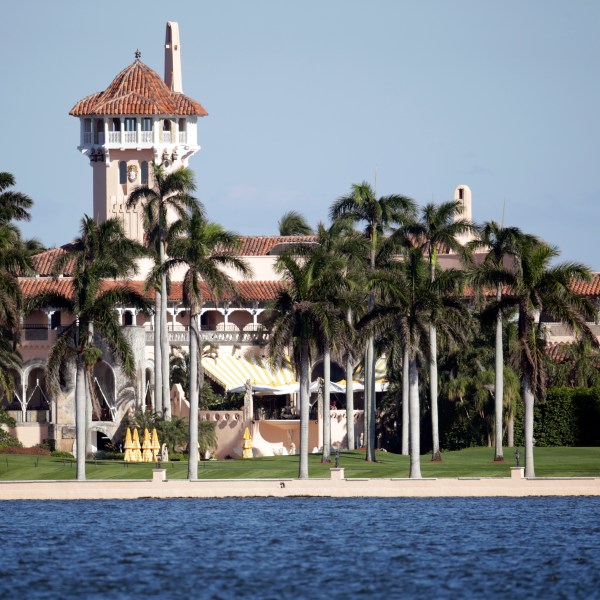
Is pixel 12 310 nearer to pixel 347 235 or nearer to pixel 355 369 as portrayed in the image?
pixel 347 235

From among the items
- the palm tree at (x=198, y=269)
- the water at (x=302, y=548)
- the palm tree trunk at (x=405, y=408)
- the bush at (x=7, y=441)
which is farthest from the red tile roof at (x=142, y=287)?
the water at (x=302, y=548)

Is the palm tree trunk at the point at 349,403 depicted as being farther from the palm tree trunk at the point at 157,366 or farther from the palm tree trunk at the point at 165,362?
the palm tree trunk at the point at 157,366

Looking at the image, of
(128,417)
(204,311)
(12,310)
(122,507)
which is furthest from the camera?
(204,311)

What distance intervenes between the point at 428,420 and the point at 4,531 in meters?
38.9

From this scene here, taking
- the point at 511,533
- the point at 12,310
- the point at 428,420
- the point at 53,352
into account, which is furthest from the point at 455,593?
the point at 428,420

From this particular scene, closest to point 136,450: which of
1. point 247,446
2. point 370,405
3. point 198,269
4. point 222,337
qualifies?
point 247,446

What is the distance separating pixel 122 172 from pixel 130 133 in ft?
8.55

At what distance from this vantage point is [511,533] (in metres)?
66.2

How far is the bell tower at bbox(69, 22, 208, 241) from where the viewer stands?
121625mm

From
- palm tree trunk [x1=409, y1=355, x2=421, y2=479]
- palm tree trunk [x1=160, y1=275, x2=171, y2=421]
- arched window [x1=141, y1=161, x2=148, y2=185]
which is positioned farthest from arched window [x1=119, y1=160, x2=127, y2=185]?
palm tree trunk [x1=409, y1=355, x2=421, y2=479]

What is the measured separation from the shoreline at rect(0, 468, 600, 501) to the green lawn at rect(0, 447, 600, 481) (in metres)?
4.27

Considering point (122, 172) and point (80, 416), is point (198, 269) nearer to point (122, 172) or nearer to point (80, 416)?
point (80, 416)

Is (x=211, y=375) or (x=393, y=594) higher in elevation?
(x=211, y=375)

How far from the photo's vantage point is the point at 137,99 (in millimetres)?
121625
